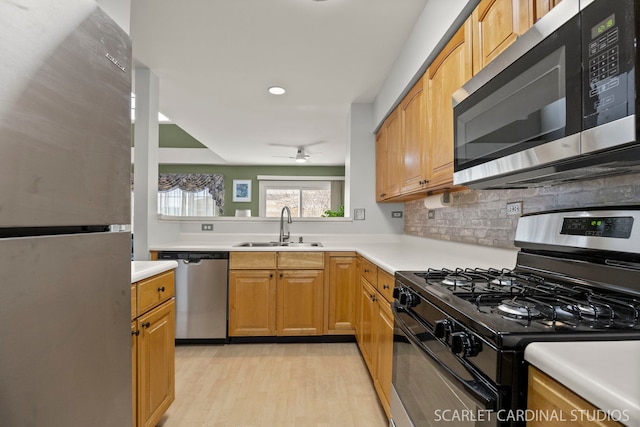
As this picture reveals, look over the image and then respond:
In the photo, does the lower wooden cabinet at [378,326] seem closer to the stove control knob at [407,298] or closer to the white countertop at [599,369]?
the stove control knob at [407,298]

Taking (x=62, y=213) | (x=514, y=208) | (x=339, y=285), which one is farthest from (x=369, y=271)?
(x=62, y=213)

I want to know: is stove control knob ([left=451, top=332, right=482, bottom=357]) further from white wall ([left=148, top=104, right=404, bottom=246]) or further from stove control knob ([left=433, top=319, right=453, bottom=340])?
white wall ([left=148, top=104, right=404, bottom=246])

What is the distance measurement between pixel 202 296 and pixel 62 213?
7.44 ft

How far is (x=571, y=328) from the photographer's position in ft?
2.31

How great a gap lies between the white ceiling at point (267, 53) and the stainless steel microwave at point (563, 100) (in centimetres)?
114

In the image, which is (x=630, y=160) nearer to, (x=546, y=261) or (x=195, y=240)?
(x=546, y=261)

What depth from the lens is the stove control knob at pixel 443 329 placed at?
0.91 m

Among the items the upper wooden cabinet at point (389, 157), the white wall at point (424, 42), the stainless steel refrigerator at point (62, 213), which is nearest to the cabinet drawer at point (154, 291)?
the stainless steel refrigerator at point (62, 213)

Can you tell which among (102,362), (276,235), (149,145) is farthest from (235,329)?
(102,362)

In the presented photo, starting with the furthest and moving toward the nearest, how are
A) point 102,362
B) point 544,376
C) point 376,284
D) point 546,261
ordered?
point 376,284
point 546,261
point 102,362
point 544,376

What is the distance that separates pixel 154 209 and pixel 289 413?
1.94 metres

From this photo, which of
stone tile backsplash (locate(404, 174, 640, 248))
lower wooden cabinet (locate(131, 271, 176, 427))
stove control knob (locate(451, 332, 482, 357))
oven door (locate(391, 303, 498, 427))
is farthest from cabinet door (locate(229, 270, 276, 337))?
stove control knob (locate(451, 332, 482, 357))

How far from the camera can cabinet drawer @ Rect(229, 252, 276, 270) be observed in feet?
9.46

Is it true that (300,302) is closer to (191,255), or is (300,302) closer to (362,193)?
(191,255)
